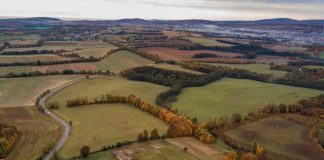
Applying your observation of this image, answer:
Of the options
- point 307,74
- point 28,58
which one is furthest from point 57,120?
point 307,74

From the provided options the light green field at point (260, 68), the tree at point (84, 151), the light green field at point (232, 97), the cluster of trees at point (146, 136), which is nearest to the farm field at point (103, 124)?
the tree at point (84, 151)

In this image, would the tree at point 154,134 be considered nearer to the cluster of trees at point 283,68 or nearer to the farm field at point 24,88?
the farm field at point 24,88

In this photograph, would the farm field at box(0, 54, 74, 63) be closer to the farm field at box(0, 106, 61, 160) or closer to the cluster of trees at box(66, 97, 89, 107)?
the cluster of trees at box(66, 97, 89, 107)

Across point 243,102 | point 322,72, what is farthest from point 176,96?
point 322,72

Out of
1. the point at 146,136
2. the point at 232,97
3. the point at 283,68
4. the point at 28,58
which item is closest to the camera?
the point at 146,136

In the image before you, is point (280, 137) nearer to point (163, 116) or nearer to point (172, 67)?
point (163, 116)
